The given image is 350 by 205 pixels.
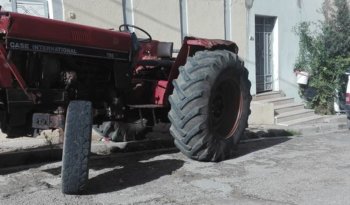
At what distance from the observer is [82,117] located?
5.40 m

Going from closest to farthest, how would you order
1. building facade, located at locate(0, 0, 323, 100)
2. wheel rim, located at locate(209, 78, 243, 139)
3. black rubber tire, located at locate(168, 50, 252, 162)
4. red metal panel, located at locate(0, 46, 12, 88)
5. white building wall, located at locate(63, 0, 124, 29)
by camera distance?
red metal panel, located at locate(0, 46, 12, 88) < black rubber tire, located at locate(168, 50, 252, 162) < wheel rim, located at locate(209, 78, 243, 139) < white building wall, located at locate(63, 0, 124, 29) < building facade, located at locate(0, 0, 323, 100)

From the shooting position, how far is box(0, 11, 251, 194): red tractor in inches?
214

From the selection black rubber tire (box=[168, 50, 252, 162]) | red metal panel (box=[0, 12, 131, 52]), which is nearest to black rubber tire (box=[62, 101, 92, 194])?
red metal panel (box=[0, 12, 131, 52])

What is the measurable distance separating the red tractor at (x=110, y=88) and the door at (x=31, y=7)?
8.25 ft

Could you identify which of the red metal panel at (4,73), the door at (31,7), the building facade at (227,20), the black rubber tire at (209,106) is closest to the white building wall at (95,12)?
the building facade at (227,20)

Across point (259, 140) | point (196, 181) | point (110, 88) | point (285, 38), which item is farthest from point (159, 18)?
point (196, 181)

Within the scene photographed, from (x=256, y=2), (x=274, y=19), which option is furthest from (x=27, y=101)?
(x=274, y=19)

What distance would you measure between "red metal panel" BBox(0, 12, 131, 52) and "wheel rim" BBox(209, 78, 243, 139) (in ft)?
4.85

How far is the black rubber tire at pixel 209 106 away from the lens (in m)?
6.51

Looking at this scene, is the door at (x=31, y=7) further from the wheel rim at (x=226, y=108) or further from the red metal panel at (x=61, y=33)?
the wheel rim at (x=226, y=108)

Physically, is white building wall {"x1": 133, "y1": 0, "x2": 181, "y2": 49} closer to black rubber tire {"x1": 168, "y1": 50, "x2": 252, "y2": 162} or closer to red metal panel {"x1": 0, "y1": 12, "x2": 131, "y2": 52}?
black rubber tire {"x1": 168, "y1": 50, "x2": 252, "y2": 162}

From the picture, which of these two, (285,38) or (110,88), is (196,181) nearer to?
(110,88)

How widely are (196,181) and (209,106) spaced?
111 centimetres

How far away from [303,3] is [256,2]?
8.77 ft
